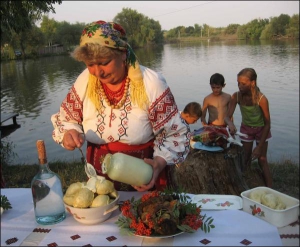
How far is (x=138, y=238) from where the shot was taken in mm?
1405

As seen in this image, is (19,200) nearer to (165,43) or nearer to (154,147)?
(154,147)

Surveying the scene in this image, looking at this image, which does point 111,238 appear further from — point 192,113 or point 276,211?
point 192,113

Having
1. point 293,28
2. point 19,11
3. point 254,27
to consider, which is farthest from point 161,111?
point 254,27

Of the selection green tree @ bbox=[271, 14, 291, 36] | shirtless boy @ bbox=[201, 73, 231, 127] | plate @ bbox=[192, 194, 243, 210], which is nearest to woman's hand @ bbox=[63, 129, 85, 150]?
plate @ bbox=[192, 194, 243, 210]

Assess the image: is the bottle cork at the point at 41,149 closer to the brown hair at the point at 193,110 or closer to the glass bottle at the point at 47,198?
the glass bottle at the point at 47,198

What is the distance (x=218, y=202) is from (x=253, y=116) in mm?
2851

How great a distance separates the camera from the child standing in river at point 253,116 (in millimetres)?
4246

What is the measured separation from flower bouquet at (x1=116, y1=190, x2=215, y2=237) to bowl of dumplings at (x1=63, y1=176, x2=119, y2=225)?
8 centimetres

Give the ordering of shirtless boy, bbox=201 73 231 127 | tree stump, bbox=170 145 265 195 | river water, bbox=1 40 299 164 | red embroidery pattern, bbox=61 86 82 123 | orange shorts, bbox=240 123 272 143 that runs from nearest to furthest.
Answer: red embroidery pattern, bbox=61 86 82 123, tree stump, bbox=170 145 265 195, orange shorts, bbox=240 123 272 143, shirtless boy, bbox=201 73 231 127, river water, bbox=1 40 299 164

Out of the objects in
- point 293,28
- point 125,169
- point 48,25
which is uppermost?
point 48,25

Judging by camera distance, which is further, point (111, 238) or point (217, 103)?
point (217, 103)

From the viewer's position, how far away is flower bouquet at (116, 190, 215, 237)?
1.36 meters

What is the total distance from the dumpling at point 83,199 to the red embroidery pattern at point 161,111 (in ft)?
1.82

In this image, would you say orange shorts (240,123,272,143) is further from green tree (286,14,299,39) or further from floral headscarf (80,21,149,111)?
green tree (286,14,299,39)
